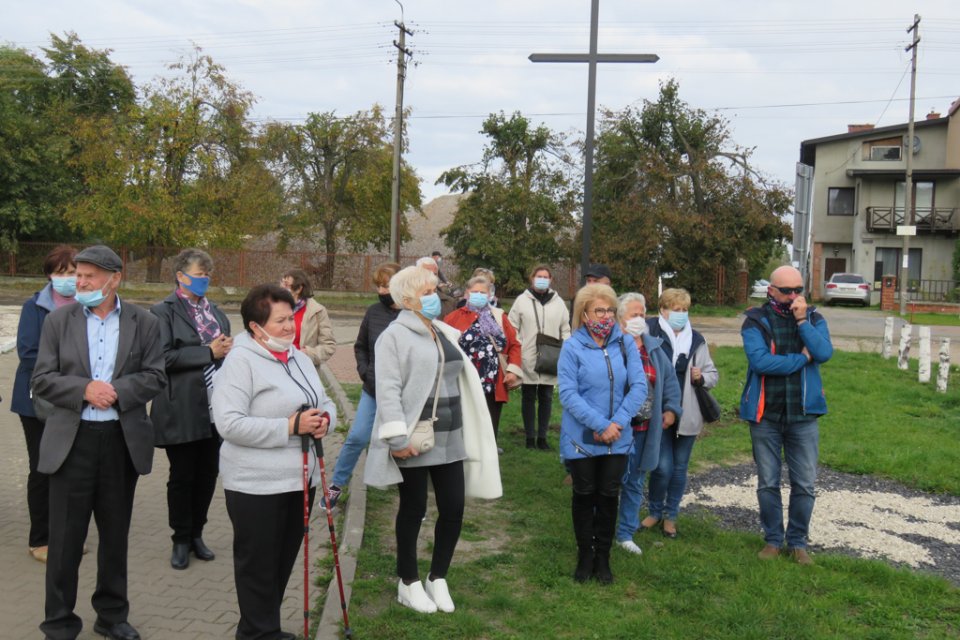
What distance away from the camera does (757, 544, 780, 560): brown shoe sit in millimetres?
5654

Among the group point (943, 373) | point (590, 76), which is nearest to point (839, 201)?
point (943, 373)

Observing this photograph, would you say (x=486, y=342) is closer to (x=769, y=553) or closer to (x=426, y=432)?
(x=769, y=553)

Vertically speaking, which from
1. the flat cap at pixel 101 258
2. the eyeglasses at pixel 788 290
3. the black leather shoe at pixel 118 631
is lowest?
the black leather shoe at pixel 118 631

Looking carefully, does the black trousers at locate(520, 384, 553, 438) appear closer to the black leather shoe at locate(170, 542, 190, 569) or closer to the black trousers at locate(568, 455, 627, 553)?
the black trousers at locate(568, 455, 627, 553)

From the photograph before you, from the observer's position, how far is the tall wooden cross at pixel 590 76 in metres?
9.94

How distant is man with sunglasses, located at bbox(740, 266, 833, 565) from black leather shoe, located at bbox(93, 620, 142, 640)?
3.88 m

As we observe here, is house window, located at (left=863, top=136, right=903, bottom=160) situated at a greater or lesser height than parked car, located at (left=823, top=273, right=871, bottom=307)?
greater

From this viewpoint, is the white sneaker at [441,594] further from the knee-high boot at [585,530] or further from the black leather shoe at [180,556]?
the black leather shoe at [180,556]

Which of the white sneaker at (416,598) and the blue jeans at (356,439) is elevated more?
the blue jeans at (356,439)

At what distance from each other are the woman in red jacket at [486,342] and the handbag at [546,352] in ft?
2.18

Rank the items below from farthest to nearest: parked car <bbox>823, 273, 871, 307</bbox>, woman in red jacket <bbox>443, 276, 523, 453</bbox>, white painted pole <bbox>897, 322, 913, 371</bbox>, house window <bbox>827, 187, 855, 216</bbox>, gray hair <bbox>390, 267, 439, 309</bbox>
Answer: house window <bbox>827, 187, 855, 216</bbox> → parked car <bbox>823, 273, 871, 307</bbox> → white painted pole <bbox>897, 322, 913, 371</bbox> → woman in red jacket <bbox>443, 276, 523, 453</bbox> → gray hair <bbox>390, 267, 439, 309</bbox>

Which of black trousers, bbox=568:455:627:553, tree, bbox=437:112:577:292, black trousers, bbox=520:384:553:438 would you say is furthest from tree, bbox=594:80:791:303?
black trousers, bbox=568:455:627:553

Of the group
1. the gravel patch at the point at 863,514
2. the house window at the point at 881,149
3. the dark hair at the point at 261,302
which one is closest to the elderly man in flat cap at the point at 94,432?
the dark hair at the point at 261,302

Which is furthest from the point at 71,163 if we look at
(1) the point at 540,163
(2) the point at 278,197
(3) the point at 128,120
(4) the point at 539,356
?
(4) the point at 539,356
